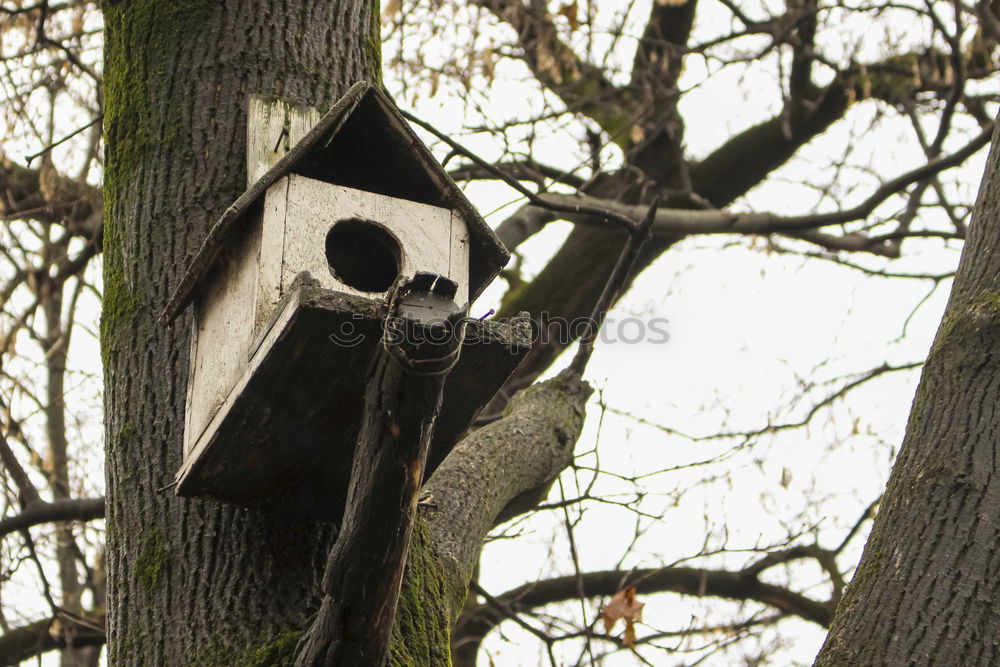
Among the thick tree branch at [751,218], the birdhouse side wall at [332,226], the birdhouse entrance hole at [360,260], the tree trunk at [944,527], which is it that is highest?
the thick tree branch at [751,218]

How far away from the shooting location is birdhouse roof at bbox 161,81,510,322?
196cm

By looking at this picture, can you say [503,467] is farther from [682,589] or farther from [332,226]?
[682,589]

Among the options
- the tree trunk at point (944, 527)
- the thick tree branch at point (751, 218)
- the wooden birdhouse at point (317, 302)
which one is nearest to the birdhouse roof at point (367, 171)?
the wooden birdhouse at point (317, 302)

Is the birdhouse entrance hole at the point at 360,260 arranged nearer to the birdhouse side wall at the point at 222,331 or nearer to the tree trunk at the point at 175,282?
the birdhouse side wall at the point at 222,331

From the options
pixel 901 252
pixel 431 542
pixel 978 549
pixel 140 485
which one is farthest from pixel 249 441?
pixel 901 252

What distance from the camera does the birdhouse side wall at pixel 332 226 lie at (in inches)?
73.0

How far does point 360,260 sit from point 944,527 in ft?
4.04

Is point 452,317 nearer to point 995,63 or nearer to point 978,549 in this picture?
point 978,549

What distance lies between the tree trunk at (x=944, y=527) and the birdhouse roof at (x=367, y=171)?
0.90 metres

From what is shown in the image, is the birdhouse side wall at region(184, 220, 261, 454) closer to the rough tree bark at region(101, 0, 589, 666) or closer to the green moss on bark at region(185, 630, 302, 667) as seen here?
the rough tree bark at region(101, 0, 589, 666)

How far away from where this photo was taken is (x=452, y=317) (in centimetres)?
138

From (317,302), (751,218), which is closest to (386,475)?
(317,302)

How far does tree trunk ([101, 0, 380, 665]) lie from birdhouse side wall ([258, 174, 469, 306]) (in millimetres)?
426

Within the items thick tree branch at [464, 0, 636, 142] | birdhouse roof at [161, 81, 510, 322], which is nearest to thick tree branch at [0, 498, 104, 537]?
birdhouse roof at [161, 81, 510, 322]
